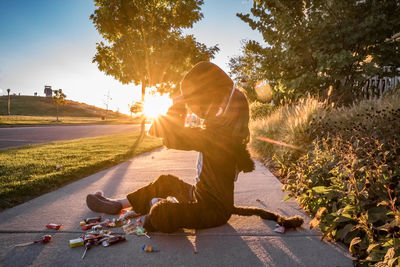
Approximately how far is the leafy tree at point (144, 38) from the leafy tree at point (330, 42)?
15.1 ft

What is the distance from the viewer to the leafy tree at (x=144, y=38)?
10.8 meters

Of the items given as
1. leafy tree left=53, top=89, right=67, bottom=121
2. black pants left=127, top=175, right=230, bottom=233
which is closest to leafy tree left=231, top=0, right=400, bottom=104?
black pants left=127, top=175, right=230, bottom=233

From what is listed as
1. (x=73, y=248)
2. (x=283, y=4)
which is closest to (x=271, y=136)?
(x=283, y=4)

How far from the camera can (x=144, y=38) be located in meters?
11.9

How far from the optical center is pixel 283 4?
8438 mm

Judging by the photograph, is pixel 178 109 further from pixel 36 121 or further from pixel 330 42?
pixel 36 121

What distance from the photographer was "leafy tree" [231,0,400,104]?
766cm

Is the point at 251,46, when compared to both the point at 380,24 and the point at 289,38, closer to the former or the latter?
the point at 289,38

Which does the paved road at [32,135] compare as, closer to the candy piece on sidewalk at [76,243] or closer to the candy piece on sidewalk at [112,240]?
the candy piece on sidewalk at [76,243]

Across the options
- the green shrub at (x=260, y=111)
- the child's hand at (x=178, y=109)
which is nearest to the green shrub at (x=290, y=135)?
the child's hand at (x=178, y=109)

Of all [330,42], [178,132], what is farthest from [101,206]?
[330,42]

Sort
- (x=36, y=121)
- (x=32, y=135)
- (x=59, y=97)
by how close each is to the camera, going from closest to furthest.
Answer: (x=32, y=135) → (x=36, y=121) → (x=59, y=97)

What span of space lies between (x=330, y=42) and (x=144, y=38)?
25.7ft

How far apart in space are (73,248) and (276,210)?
2.37 metres
